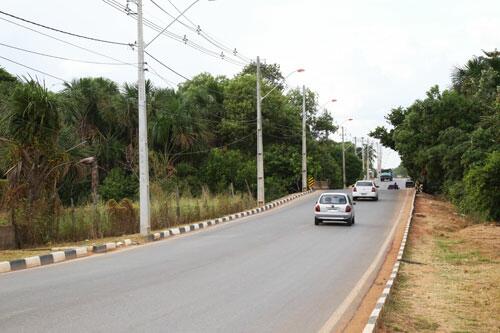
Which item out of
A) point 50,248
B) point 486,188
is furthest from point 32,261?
point 486,188

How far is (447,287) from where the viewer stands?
12.8 meters

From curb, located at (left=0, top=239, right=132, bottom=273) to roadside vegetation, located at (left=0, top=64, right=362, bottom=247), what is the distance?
2.65 m

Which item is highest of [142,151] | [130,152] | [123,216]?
[130,152]

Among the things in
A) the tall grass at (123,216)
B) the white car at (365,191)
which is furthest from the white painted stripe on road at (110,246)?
the white car at (365,191)

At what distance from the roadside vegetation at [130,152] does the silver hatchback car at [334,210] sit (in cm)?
574

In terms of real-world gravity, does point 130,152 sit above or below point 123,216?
above

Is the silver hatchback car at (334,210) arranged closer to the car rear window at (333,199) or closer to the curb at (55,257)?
the car rear window at (333,199)

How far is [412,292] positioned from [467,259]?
6.35 metres

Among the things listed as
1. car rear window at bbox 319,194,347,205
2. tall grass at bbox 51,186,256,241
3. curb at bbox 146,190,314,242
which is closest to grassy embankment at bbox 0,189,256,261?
tall grass at bbox 51,186,256,241

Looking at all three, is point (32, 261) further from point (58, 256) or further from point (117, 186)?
point (117, 186)

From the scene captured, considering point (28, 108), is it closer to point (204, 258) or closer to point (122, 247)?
point (122, 247)

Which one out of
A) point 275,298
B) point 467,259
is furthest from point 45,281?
point 467,259

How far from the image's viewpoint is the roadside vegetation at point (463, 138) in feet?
109

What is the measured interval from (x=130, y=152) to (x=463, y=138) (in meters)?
23.0
